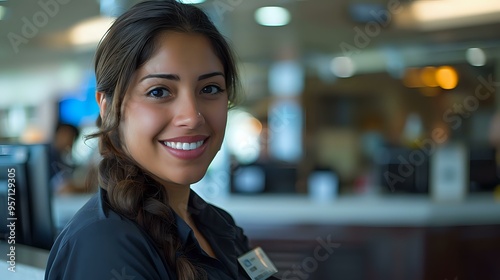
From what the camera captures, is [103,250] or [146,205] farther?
[146,205]

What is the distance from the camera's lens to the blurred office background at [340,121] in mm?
4102

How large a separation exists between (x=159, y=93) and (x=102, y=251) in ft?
1.06

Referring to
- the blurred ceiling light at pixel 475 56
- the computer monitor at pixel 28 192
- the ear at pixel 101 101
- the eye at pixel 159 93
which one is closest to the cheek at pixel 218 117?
the eye at pixel 159 93

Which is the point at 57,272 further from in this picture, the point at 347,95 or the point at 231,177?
the point at 347,95

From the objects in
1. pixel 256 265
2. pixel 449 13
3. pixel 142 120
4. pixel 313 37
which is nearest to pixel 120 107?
pixel 142 120

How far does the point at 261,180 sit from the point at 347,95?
3032 millimetres

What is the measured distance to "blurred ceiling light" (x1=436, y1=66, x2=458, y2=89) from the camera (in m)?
7.70

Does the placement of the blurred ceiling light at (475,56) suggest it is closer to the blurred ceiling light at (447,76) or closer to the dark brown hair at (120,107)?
the blurred ceiling light at (447,76)

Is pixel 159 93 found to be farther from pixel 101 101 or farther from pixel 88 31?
pixel 88 31

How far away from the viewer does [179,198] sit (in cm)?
120

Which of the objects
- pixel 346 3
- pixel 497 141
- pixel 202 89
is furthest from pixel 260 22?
pixel 202 89

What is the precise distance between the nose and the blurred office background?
111 cm

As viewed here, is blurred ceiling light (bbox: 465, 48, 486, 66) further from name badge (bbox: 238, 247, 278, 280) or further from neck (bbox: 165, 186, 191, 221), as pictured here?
neck (bbox: 165, 186, 191, 221)

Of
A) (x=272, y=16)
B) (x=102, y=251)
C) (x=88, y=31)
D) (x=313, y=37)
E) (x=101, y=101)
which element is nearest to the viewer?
(x=102, y=251)
